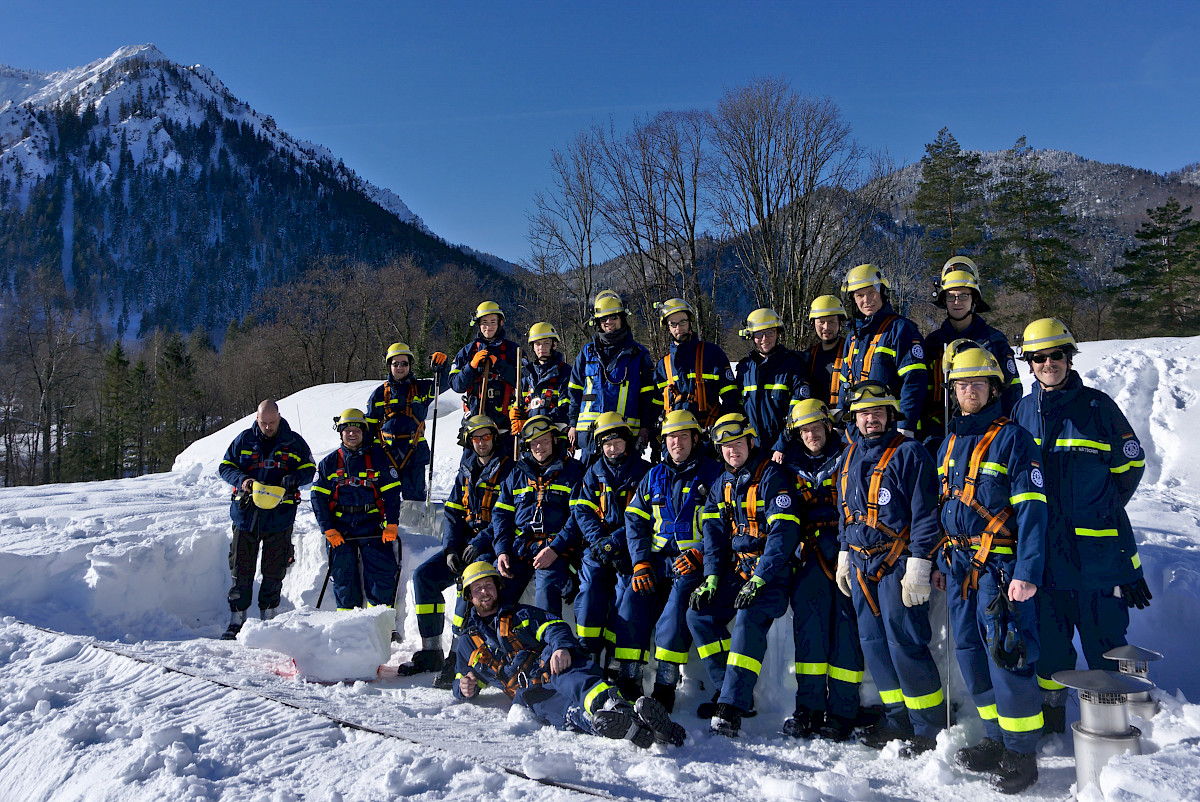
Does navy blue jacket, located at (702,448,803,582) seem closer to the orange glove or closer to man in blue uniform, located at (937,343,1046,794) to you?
the orange glove

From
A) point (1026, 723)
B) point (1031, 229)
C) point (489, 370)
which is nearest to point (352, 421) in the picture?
point (489, 370)

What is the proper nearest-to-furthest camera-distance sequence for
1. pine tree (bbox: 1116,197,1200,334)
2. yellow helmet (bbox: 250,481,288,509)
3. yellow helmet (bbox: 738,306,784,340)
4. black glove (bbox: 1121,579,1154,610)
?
black glove (bbox: 1121,579,1154,610) → yellow helmet (bbox: 738,306,784,340) → yellow helmet (bbox: 250,481,288,509) → pine tree (bbox: 1116,197,1200,334)

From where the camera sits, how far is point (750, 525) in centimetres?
488

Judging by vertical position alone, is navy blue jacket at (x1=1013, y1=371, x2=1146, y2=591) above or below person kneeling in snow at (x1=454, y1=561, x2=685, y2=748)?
above

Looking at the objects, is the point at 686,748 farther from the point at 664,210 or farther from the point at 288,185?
the point at 288,185

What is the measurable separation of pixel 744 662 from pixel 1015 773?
1566mm

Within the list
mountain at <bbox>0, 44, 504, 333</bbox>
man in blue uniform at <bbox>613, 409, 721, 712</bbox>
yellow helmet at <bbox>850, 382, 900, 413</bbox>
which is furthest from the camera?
mountain at <bbox>0, 44, 504, 333</bbox>

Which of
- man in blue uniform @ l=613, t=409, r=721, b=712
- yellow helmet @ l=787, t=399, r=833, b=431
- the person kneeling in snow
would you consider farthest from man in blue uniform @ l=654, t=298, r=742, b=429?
the person kneeling in snow

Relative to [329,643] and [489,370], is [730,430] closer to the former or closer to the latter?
[329,643]

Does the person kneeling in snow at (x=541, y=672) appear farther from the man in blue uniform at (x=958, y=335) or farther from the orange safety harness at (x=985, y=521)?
the man in blue uniform at (x=958, y=335)

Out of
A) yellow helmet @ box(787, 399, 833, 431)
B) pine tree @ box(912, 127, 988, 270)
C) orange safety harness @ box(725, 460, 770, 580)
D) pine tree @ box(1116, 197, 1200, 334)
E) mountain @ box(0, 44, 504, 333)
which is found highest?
mountain @ box(0, 44, 504, 333)

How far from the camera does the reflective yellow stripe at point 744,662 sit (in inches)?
183

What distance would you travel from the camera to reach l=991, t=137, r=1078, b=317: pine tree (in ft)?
88.1

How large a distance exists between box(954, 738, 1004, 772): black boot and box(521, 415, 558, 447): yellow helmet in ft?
12.0
